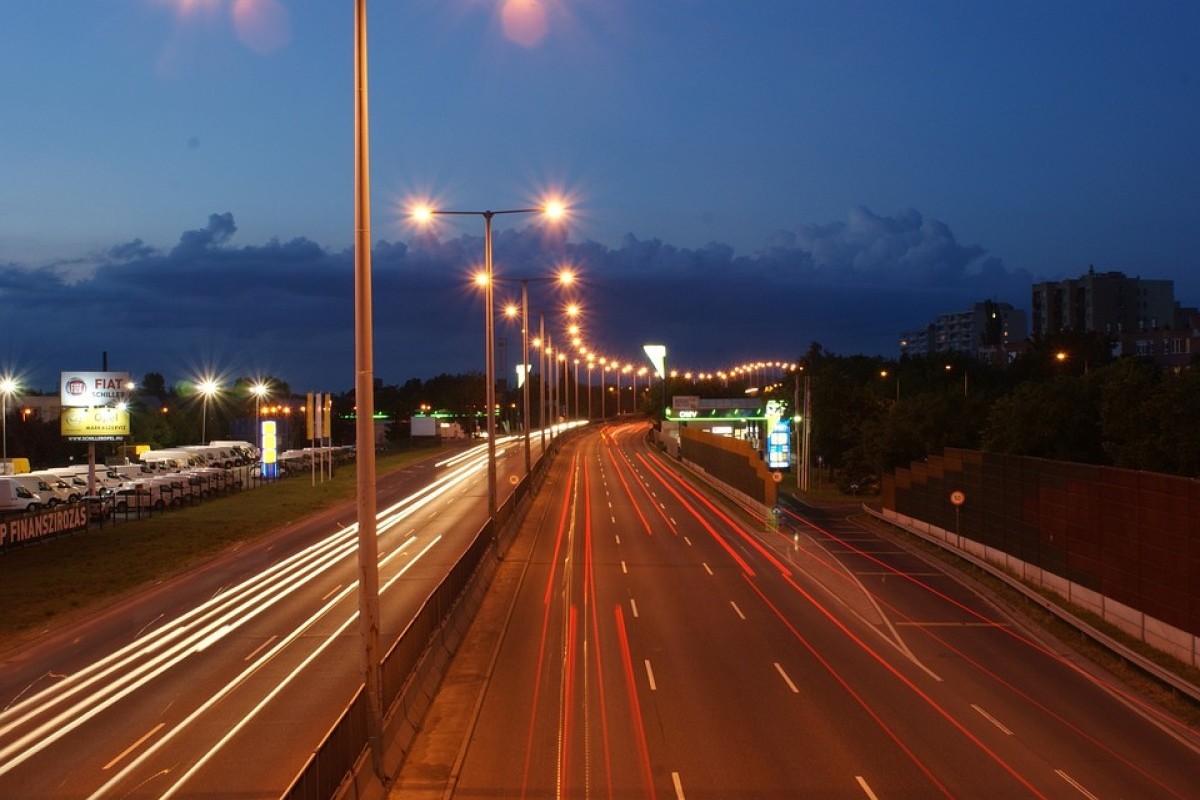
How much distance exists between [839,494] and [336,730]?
200 feet

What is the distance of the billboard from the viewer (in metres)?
53.1

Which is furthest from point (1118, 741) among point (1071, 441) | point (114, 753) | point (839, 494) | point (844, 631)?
point (839, 494)

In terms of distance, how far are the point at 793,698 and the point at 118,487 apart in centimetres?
4810

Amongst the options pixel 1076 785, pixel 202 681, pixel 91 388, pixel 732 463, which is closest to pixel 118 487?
pixel 91 388

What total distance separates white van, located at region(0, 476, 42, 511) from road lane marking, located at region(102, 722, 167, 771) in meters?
38.1

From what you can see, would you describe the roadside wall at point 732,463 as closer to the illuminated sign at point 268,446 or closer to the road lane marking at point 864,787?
the illuminated sign at point 268,446

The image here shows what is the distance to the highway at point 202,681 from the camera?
14.1 m

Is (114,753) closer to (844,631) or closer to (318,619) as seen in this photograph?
(318,619)

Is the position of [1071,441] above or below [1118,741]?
above

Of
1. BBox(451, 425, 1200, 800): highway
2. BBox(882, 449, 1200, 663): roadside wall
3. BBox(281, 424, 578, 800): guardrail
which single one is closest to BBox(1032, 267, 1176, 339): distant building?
BBox(882, 449, 1200, 663): roadside wall

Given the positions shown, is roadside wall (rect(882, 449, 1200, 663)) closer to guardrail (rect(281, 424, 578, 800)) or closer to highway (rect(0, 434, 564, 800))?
guardrail (rect(281, 424, 578, 800))

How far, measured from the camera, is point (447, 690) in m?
18.8

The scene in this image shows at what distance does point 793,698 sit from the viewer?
18.4 meters

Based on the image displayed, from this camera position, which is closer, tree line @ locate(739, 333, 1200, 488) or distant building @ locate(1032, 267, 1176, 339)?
tree line @ locate(739, 333, 1200, 488)
